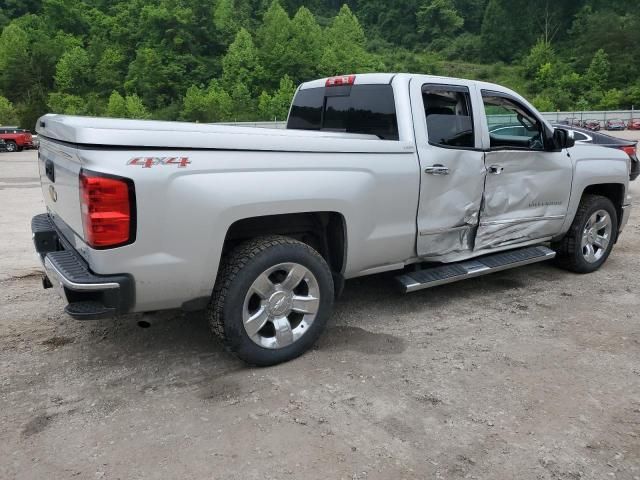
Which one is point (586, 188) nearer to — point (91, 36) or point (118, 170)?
point (118, 170)

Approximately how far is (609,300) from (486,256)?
1.15 metres

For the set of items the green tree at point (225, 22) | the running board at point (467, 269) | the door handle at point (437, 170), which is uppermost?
the green tree at point (225, 22)

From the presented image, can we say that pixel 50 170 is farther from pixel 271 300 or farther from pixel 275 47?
pixel 275 47

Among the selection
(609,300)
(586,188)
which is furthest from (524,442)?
(586,188)

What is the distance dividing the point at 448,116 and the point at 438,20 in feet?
399

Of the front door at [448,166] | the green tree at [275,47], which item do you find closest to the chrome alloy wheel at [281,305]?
the front door at [448,166]

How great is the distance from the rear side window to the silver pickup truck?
15 millimetres

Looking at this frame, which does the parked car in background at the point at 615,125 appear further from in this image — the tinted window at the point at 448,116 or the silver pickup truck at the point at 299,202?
the tinted window at the point at 448,116

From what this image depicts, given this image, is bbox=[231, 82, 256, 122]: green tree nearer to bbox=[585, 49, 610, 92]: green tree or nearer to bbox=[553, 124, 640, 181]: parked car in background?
bbox=[585, 49, 610, 92]: green tree

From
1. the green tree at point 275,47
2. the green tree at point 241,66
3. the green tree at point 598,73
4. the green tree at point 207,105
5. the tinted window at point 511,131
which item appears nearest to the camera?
the tinted window at point 511,131

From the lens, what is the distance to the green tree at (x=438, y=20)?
113m

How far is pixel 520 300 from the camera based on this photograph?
4.94 m

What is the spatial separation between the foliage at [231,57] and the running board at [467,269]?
55405 millimetres

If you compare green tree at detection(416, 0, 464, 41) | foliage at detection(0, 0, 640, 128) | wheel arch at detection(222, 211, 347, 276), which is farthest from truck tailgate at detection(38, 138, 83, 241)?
green tree at detection(416, 0, 464, 41)
